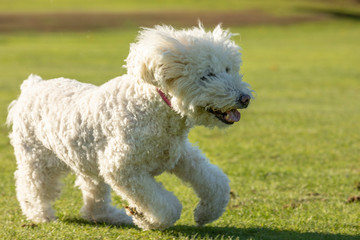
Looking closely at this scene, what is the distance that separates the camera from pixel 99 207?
277 inches

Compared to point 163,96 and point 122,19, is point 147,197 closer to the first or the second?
point 163,96

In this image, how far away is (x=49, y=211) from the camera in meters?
7.07

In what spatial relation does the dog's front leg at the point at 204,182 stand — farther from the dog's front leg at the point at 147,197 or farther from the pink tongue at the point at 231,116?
the pink tongue at the point at 231,116

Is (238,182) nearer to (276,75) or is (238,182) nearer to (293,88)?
(293,88)

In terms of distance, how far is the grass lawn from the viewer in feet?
21.2

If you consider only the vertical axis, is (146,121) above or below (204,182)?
above

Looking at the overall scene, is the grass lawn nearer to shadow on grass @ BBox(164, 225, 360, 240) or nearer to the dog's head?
shadow on grass @ BBox(164, 225, 360, 240)

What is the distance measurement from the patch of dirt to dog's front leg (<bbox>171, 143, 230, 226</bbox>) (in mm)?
38366

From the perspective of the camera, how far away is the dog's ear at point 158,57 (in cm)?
536

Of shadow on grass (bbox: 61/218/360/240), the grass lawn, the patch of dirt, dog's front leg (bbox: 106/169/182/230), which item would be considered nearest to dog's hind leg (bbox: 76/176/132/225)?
the grass lawn

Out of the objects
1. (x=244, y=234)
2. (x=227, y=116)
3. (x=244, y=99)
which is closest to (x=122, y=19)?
(x=244, y=234)

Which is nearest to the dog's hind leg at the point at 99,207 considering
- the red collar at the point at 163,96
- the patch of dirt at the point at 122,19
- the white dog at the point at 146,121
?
the white dog at the point at 146,121

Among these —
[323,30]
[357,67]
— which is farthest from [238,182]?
[323,30]

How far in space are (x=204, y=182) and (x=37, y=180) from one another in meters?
2.00
